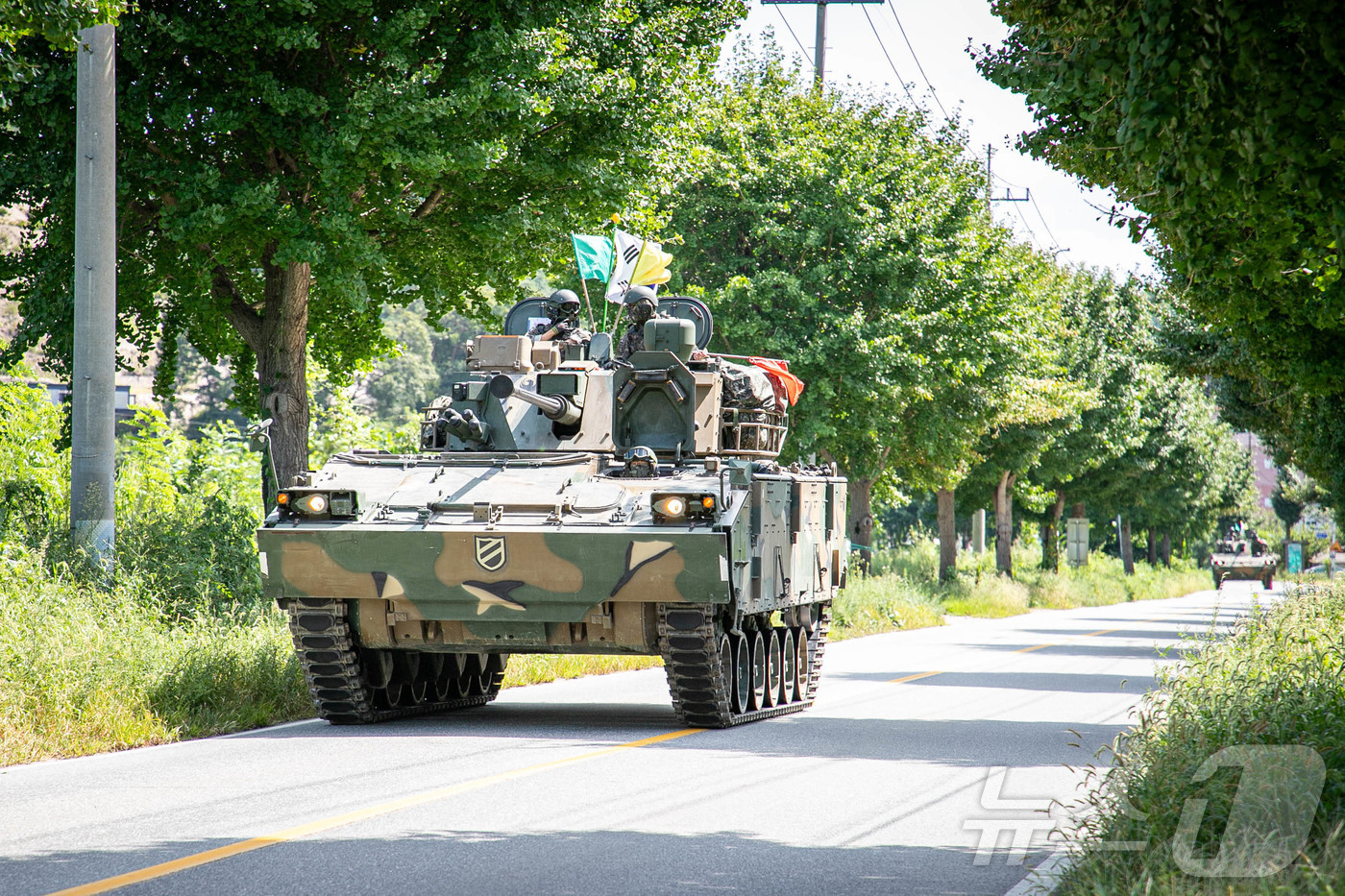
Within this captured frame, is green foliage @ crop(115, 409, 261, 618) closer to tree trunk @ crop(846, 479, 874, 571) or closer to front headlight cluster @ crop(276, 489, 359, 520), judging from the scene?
front headlight cluster @ crop(276, 489, 359, 520)

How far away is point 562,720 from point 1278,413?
16.9 meters

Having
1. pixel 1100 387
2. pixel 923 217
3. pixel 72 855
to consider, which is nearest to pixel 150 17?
pixel 72 855

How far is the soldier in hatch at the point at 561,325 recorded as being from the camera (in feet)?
49.0

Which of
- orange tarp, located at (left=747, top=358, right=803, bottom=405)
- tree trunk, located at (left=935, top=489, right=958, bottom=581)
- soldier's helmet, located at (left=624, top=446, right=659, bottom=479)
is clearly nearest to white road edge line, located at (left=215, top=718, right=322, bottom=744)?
soldier's helmet, located at (left=624, top=446, right=659, bottom=479)

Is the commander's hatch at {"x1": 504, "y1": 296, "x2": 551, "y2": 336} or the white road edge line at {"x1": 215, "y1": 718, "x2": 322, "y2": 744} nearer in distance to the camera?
the white road edge line at {"x1": 215, "y1": 718, "x2": 322, "y2": 744}

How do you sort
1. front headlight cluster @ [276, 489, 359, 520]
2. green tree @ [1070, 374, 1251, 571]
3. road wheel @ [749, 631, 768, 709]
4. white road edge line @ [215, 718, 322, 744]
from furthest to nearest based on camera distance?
green tree @ [1070, 374, 1251, 571] < road wheel @ [749, 631, 768, 709] < front headlight cluster @ [276, 489, 359, 520] < white road edge line @ [215, 718, 322, 744]

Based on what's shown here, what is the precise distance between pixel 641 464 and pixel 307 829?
545 centimetres

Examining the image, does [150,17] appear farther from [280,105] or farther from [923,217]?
[923,217]

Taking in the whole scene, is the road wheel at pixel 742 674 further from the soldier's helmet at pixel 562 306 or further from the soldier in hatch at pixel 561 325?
the soldier's helmet at pixel 562 306

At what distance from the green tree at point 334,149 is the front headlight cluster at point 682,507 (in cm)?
579

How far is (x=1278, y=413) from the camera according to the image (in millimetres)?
25500

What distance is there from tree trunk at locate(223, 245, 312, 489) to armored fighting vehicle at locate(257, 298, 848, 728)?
432 centimetres

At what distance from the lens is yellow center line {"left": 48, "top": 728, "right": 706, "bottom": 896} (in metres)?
6.38

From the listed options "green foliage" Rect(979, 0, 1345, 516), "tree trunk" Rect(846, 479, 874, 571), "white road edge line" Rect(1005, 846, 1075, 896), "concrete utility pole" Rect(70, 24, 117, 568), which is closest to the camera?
"green foliage" Rect(979, 0, 1345, 516)
